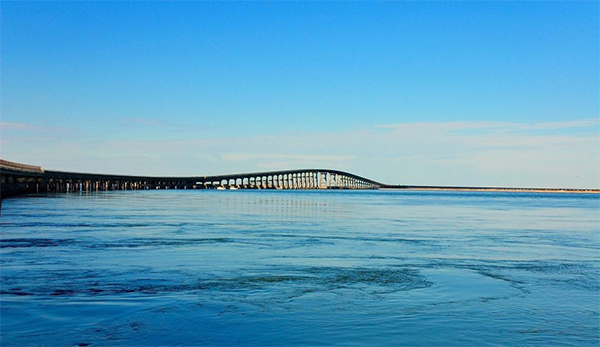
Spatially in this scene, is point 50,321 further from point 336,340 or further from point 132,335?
point 336,340

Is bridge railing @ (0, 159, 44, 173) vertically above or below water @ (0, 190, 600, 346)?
above

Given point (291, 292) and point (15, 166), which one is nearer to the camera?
point (291, 292)

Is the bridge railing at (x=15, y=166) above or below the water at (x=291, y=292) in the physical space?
above

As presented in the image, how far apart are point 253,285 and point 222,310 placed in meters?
2.73

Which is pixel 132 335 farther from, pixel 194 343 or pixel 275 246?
pixel 275 246

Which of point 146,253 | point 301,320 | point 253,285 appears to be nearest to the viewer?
point 301,320

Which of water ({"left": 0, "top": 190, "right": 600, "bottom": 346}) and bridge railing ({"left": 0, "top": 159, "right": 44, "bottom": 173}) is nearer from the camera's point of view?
water ({"left": 0, "top": 190, "right": 600, "bottom": 346})

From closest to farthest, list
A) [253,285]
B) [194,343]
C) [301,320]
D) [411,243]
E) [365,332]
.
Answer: [194,343], [365,332], [301,320], [253,285], [411,243]

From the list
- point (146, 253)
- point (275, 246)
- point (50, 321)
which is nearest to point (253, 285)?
point (50, 321)

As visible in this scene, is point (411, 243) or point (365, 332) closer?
point (365, 332)

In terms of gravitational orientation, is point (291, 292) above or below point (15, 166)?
below

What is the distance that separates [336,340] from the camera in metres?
10.1

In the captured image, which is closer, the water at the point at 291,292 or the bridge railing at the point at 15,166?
the water at the point at 291,292

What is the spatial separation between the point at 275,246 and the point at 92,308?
39.2ft
